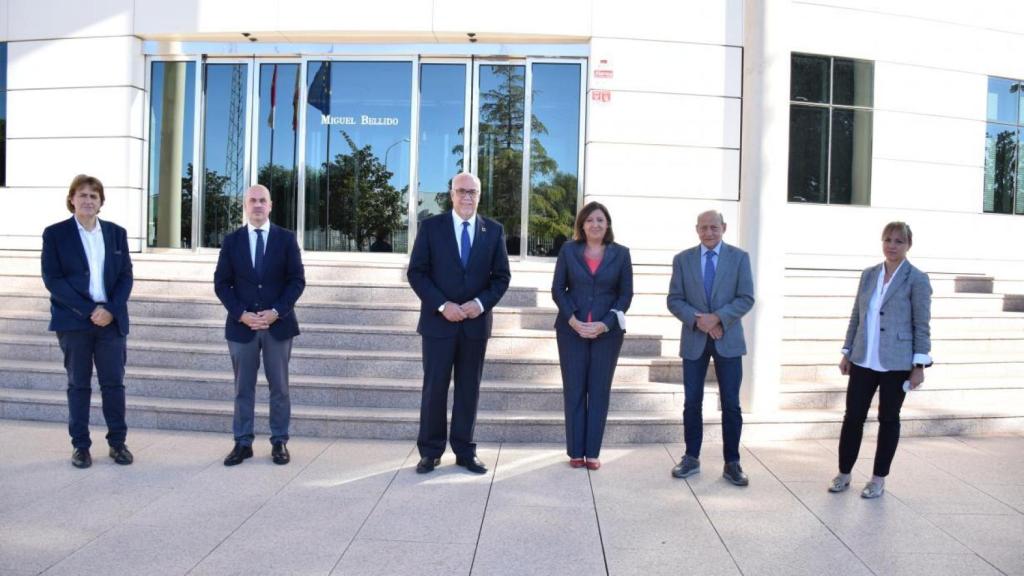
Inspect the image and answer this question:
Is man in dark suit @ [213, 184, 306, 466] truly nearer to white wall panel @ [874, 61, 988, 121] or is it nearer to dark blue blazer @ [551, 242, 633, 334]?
dark blue blazer @ [551, 242, 633, 334]

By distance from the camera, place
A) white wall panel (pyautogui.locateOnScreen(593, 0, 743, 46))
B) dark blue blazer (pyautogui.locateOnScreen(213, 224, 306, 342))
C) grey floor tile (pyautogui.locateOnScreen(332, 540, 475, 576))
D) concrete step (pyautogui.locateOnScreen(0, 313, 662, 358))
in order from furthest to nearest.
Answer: white wall panel (pyautogui.locateOnScreen(593, 0, 743, 46)) < concrete step (pyautogui.locateOnScreen(0, 313, 662, 358)) < dark blue blazer (pyautogui.locateOnScreen(213, 224, 306, 342)) < grey floor tile (pyautogui.locateOnScreen(332, 540, 475, 576))

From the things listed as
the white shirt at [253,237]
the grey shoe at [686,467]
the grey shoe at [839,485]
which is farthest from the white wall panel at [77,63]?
the grey shoe at [839,485]

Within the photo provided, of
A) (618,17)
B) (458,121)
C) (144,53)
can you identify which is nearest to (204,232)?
(144,53)

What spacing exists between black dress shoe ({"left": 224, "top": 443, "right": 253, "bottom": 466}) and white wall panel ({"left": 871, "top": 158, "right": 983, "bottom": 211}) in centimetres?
868

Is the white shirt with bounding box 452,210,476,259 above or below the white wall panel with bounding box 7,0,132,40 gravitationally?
below

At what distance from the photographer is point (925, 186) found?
35.1 feet

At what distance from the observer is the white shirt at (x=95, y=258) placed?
18.1 feet

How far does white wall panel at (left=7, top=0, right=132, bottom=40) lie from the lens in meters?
9.98

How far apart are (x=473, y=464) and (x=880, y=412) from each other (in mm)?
2797

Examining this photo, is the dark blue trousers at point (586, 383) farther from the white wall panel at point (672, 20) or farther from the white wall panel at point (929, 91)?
the white wall panel at point (929, 91)

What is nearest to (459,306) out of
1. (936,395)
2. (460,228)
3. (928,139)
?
(460,228)

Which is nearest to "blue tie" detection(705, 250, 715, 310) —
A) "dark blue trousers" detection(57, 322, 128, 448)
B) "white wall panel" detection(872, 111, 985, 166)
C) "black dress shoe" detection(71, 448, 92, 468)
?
"dark blue trousers" detection(57, 322, 128, 448)

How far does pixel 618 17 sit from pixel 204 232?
244 inches

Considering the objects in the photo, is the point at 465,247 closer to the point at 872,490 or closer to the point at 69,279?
the point at 69,279
